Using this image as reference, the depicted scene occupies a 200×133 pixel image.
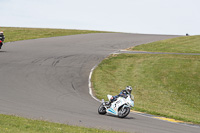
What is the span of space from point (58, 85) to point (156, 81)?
29.9ft

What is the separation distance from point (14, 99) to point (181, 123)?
29.0 feet

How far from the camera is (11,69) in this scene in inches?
A: 1129

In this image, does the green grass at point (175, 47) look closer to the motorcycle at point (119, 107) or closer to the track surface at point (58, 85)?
the track surface at point (58, 85)

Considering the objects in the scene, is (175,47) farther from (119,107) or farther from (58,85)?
(119,107)

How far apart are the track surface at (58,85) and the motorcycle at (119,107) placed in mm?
323

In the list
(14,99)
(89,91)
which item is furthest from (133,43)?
(14,99)

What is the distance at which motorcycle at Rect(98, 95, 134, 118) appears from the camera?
15.7 metres

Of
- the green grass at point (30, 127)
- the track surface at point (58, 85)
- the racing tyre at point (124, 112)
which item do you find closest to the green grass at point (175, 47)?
the track surface at point (58, 85)

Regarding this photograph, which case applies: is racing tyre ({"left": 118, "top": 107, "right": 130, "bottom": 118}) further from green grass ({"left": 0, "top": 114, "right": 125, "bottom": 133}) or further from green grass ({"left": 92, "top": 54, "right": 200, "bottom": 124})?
green grass ({"left": 0, "top": 114, "right": 125, "bottom": 133})

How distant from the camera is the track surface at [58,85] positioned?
14367 mm

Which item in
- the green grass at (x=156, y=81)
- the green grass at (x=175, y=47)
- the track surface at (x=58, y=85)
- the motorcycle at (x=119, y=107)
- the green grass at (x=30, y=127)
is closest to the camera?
the green grass at (x=30, y=127)

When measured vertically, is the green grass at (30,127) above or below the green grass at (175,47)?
below

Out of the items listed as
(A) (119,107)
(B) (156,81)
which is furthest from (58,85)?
(A) (119,107)

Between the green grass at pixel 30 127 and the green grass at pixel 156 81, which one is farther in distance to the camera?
the green grass at pixel 156 81
